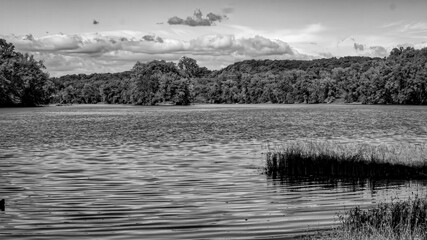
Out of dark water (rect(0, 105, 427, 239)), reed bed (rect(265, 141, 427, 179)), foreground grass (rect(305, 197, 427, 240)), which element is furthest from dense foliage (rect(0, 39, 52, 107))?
foreground grass (rect(305, 197, 427, 240))

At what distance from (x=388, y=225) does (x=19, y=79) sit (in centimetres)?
17785

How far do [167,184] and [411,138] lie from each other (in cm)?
3623

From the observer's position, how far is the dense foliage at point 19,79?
575ft

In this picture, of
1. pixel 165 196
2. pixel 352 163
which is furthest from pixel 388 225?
pixel 352 163

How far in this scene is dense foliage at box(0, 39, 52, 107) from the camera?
17525 centimetres

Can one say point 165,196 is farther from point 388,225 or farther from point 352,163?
point 388,225

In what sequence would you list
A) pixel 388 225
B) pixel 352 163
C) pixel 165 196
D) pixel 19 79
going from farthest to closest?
1. pixel 19 79
2. pixel 352 163
3. pixel 165 196
4. pixel 388 225

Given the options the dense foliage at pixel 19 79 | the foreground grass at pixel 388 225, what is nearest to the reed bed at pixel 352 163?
the foreground grass at pixel 388 225

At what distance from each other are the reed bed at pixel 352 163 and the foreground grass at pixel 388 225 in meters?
11.1

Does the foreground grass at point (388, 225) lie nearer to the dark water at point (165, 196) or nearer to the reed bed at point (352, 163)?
the dark water at point (165, 196)

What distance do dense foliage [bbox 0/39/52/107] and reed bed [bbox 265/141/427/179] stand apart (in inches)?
5963

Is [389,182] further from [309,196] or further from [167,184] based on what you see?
[167,184]

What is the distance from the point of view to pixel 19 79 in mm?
179750

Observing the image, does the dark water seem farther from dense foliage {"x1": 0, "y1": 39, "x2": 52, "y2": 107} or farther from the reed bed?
dense foliage {"x1": 0, "y1": 39, "x2": 52, "y2": 107}
